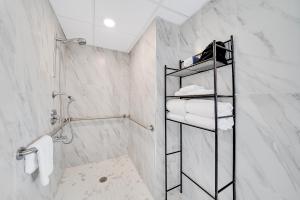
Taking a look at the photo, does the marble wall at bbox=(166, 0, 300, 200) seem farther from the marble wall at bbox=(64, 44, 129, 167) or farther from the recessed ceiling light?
the marble wall at bbox=(64, 44, 129, 167)

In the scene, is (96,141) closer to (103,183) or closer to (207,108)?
(103,183)

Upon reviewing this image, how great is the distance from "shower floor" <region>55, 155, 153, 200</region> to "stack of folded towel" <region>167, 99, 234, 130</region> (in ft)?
3.69

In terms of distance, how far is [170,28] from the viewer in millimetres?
1404

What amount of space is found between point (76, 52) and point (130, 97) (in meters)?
1.21

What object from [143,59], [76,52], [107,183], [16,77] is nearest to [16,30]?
[16,77]

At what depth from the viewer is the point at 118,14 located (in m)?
1.29

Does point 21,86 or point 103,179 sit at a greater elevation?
point 21,86

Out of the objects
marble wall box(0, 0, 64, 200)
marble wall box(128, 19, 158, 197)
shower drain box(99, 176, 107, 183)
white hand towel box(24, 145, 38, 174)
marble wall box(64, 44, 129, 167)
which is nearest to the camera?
marble wall box(0, 0, 64, 200)

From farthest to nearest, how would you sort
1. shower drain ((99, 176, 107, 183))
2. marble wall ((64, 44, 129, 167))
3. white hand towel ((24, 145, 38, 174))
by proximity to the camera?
marble wall ((64, 44, 129, 167))
shower drain ((99, 176, 107, 183))
white hand towel ((24, 145, 38, 174))

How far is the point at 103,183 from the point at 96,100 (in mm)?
1316

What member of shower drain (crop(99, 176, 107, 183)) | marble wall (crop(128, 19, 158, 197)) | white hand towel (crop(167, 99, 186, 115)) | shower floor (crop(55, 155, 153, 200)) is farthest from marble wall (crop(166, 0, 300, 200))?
shower drain (crop(99, 176, 107, 183))

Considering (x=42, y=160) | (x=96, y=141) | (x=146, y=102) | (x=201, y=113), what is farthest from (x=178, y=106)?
(x=96, y=141)

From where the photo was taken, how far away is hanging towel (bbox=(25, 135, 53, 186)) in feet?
2.42

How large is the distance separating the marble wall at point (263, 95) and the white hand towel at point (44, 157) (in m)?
1.35
